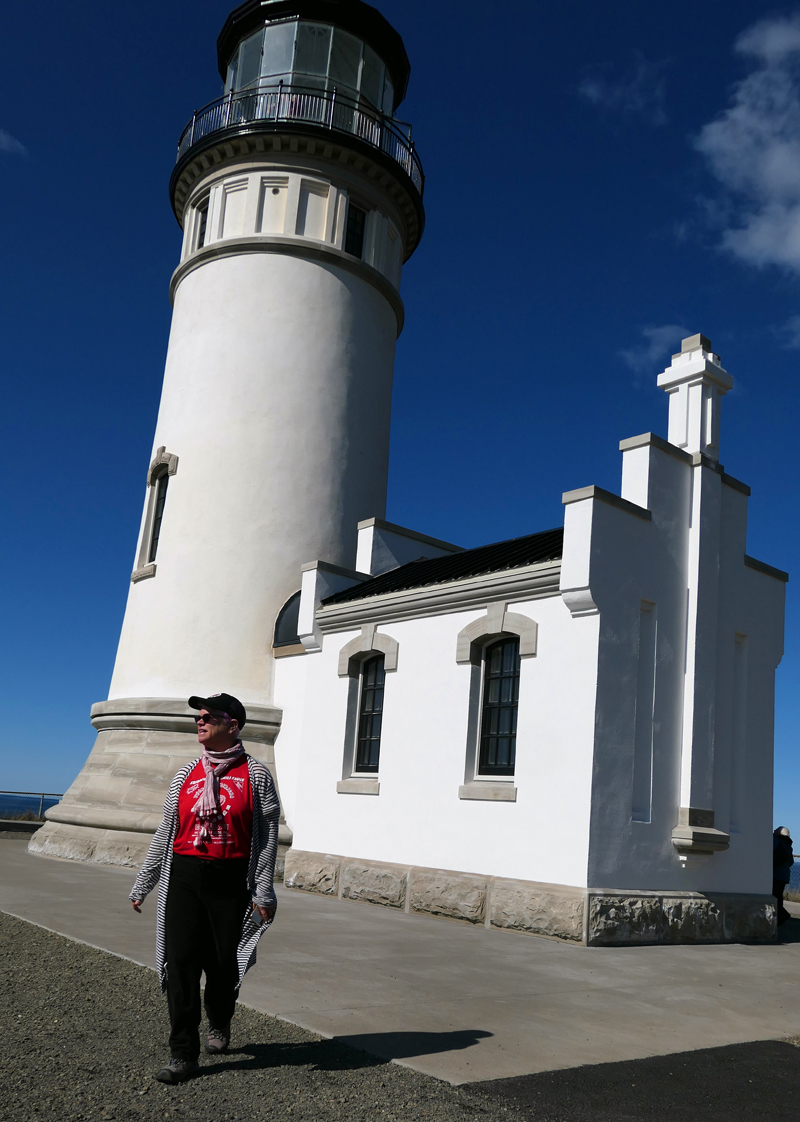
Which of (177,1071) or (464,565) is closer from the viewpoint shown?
(177,1071)

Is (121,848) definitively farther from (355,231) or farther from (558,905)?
(355,231)

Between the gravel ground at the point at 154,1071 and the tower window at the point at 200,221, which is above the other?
the tower window at the point at 200,221

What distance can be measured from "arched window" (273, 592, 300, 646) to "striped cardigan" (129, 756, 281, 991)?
12.4m

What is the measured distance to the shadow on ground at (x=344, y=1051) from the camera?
5.52 meters

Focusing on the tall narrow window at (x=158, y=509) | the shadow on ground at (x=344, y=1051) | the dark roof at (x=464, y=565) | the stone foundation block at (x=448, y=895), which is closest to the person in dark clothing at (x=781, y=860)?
the stone foundation block at (x=448, y=895)

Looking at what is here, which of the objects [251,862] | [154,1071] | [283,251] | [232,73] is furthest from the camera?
[232,73]

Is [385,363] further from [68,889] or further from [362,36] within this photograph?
[68,889]

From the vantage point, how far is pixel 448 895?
13133 millimetres

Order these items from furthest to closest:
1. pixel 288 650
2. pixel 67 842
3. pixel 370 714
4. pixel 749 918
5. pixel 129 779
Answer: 1. pixel 288 650
2. pixel 67 842
3. pixel 129 779
4. pixel 370 714
5. pixel 749 918

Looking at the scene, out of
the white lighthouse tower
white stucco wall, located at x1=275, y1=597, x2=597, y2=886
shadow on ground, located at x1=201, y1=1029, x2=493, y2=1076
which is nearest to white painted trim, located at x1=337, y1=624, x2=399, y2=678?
white stucco wall, located at x1=275, y1=597, x2=597, y2=886

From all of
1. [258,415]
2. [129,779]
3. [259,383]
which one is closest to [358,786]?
[129,779]

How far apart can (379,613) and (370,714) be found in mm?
1669

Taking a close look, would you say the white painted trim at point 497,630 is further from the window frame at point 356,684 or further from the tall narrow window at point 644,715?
the window frame at point 356,684

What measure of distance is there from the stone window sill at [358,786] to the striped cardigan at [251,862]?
9.36m
